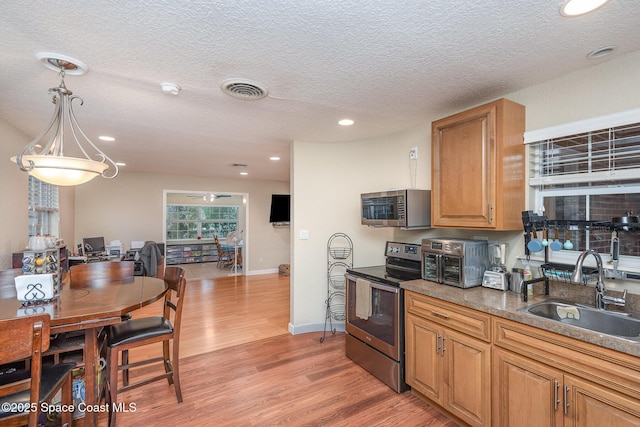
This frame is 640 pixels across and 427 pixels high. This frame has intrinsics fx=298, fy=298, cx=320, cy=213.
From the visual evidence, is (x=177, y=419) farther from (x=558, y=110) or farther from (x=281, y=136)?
(x=558, y=110)

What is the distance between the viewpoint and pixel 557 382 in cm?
148

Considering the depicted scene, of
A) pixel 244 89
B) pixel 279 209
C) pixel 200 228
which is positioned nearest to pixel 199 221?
pixel 200 228

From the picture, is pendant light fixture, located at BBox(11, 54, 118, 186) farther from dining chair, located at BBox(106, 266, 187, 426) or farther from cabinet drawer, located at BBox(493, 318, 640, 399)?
cabinet drawer, located at BBox(493, 318, 640, 399)

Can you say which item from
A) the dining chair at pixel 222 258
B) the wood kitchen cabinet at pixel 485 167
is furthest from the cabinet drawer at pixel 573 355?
the dining chair at pixel 222 258

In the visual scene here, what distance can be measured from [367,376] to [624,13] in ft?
9.49

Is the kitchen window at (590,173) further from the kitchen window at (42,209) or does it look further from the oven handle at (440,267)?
the kitchen window at (42,209)

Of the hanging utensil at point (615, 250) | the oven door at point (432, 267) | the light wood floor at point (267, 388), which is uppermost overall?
the hanging utensil at point (615, 250)

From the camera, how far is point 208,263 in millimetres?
9625

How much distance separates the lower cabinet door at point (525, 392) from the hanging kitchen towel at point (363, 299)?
1098mm

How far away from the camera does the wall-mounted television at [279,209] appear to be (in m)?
7.52

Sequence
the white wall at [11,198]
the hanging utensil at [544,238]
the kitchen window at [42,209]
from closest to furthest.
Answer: the hanging utensil at [544,238] < the white wall at [11,198] < the kitchen window at [42,209]

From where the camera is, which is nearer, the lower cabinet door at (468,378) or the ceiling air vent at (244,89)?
the lower cabinet door at (468,378)

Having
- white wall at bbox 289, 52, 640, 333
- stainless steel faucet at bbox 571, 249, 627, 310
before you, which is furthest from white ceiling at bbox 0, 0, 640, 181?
stainless steel faucet at bbox 571, 249, 627, 310

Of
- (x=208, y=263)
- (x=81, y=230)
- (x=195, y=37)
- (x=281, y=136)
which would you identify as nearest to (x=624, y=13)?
(x=195, y=37)
